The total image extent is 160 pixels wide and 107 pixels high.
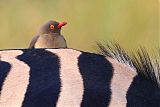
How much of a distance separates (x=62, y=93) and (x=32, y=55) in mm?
103

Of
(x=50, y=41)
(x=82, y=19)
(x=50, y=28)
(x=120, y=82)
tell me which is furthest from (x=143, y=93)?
(x=82, y=19)

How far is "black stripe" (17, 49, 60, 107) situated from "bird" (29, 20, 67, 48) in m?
1.51

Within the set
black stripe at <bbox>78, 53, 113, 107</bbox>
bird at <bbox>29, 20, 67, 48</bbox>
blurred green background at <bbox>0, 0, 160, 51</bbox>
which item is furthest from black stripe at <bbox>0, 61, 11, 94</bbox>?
blurred green background at <bbox>0, 0, 160, 51</bbox>

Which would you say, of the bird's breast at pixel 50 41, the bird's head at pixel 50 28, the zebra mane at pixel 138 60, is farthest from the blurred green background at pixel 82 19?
the zebra mane at pixel 138 60

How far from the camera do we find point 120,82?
0.91m

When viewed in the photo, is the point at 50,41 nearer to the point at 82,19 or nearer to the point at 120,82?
the point at 120,82

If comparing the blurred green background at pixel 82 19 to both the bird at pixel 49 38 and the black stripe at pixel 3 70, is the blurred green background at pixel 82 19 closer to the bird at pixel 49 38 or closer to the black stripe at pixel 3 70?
the bird at pixel 49 38

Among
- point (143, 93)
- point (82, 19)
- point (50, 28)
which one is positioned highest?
point (143, 93)

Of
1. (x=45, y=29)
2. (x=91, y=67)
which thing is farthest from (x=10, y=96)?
(x=45, y=29)

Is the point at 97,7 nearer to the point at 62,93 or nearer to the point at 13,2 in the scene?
the point at 13,2

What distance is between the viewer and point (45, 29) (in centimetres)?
293

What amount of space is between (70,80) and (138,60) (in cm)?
13

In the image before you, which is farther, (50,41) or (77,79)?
(50,41)

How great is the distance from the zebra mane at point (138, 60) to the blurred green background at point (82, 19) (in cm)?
300
